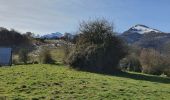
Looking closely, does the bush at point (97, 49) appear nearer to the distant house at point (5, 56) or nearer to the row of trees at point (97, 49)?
the row of trees at point (97, 49)

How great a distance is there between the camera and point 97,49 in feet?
136

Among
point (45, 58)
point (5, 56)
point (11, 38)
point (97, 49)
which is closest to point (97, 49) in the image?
point (97, 49)

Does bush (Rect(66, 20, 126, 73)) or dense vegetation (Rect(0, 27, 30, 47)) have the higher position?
dense vegetation (Rect(0, 27, 30, 47))

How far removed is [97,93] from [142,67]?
105ft

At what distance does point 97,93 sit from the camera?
20.9 meters

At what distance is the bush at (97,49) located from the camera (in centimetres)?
4047

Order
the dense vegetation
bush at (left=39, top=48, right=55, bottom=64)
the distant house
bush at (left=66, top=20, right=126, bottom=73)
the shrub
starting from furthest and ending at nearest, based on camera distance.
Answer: the dense vegetation < the distant house < the shrub < bush at (left=39, top=48, right=55, bottom=64) < bush at (left=66, top=20, right=126, bottom=73)

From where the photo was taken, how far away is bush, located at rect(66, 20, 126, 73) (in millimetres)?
40469

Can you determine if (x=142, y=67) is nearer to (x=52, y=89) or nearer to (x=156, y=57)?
(x=156, y=57)

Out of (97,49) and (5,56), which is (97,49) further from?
(5,56)

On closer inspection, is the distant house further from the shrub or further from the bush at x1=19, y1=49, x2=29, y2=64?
the shrub

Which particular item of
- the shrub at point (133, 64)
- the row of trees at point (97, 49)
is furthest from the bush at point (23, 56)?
the shrub at point (133, 64)

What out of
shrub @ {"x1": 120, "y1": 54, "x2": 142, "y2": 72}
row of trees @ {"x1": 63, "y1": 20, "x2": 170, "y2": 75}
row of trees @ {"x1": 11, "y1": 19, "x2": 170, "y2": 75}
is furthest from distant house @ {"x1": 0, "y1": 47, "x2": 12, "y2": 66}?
shrub @ {"x1": 120, "y1": 54, "x2": 142, "y2": 72}

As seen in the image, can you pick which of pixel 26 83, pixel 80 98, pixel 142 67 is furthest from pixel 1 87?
pixel 142 67
